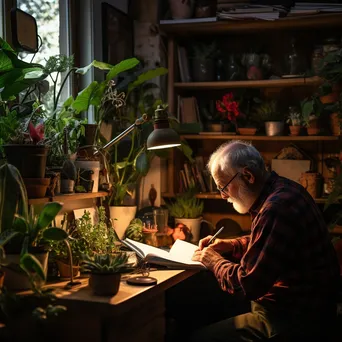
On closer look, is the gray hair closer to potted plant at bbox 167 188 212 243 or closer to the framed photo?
potted plant at bbox 167 188 212 243

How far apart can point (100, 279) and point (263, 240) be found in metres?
0.64

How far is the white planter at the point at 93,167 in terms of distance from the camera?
282 centimetres

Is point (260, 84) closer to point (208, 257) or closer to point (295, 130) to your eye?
point (295, 130)

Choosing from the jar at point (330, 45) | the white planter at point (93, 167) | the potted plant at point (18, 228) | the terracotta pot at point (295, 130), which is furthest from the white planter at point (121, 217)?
the jar at point (330, 45)

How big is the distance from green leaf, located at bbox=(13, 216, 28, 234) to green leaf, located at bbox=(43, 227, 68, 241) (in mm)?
81

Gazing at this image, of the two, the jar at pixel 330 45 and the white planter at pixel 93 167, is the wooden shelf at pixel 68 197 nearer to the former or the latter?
the white planter at pixel 93 167

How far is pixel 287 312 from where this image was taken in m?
2.33

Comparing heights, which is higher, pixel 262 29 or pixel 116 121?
pixel 262 29

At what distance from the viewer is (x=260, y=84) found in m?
3.77

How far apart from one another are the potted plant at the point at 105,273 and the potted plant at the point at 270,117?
1945 millimetres

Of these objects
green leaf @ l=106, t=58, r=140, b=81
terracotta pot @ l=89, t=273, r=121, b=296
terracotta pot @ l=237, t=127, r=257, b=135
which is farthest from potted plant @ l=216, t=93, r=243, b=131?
terracotta pot @ l=89, t=273, r=121, b=296

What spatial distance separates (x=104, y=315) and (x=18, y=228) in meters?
0.45

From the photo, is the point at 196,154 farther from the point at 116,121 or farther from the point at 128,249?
the point at 128,249

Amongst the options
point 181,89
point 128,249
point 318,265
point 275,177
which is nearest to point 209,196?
point 181,89
